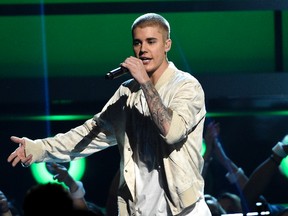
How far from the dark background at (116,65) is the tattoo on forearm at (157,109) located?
322 centimetres

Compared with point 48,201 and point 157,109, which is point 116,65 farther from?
point 48,201

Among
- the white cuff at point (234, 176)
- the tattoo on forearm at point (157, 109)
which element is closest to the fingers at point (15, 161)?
the tattoo on forearm at point (157, 109)

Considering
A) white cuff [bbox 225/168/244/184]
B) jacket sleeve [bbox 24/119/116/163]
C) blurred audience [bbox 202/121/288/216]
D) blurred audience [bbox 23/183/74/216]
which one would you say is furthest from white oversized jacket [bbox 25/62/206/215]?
white cuff [bbox 225/168/244/184]

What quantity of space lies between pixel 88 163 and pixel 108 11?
3.94 feet

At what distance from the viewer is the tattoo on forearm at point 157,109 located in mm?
3479

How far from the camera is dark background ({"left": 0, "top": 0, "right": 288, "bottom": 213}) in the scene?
22.2ft

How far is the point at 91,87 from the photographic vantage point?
22.2 feet

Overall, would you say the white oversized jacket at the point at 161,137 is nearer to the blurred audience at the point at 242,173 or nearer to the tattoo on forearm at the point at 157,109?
the tattoo on forearm at the point at 157,109

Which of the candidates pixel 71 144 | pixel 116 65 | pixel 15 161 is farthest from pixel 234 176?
pixel 15 161

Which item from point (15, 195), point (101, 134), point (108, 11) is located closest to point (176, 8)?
point (108, 11)

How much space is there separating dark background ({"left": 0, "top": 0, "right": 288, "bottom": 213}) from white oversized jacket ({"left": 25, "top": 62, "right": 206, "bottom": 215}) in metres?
2.74

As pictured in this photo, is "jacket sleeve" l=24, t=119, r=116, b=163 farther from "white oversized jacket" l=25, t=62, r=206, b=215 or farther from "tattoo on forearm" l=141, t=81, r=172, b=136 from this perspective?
"tattoo on forearm" l=141, t=81, r=172, b=136

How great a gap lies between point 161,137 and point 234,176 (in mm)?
3174

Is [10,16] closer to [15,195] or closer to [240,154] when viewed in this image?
[15,195]
